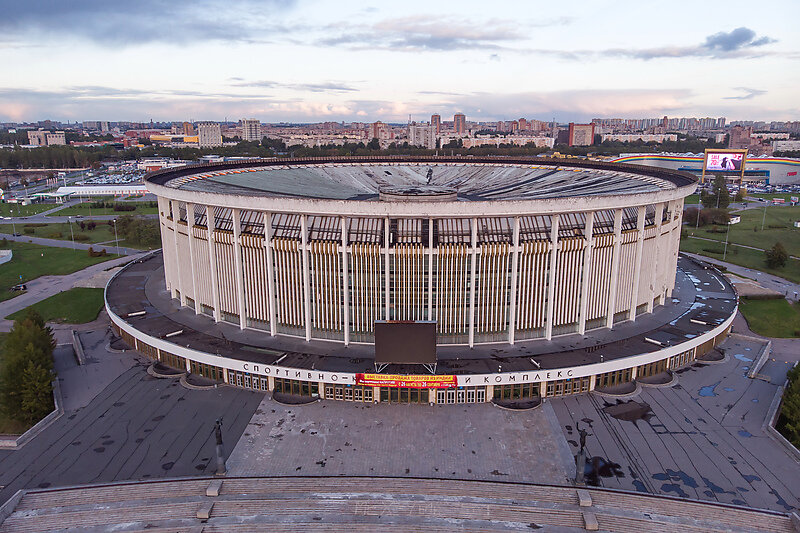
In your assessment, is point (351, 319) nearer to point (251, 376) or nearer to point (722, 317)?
point (251, 376)

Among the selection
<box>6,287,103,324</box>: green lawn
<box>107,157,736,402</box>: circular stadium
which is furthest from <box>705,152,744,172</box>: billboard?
<box>6,287,103,324</box>: green lawn

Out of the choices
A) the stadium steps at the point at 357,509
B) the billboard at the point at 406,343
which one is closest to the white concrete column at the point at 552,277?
the billboard at the point at 406,343

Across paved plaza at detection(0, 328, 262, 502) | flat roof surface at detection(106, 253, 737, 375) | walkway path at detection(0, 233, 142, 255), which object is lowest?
paved plaza at detection(0, 328, 262, 502)

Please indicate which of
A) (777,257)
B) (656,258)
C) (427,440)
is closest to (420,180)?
(656,258)

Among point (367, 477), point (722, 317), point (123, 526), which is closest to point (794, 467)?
point (722, 317)

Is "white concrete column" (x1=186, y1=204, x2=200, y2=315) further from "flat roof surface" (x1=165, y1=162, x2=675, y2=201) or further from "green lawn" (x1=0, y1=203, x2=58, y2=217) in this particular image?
"green lawn" (x1=0, y1=203, x2=58, y2=217)

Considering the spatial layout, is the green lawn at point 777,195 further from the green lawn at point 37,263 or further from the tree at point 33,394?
the tree at point 33,394

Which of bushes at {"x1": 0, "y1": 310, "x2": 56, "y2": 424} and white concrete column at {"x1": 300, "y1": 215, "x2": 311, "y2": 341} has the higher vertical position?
white concrete column at {"x1": 300, "y1": 215, "x2": 311, "y2": 341}
